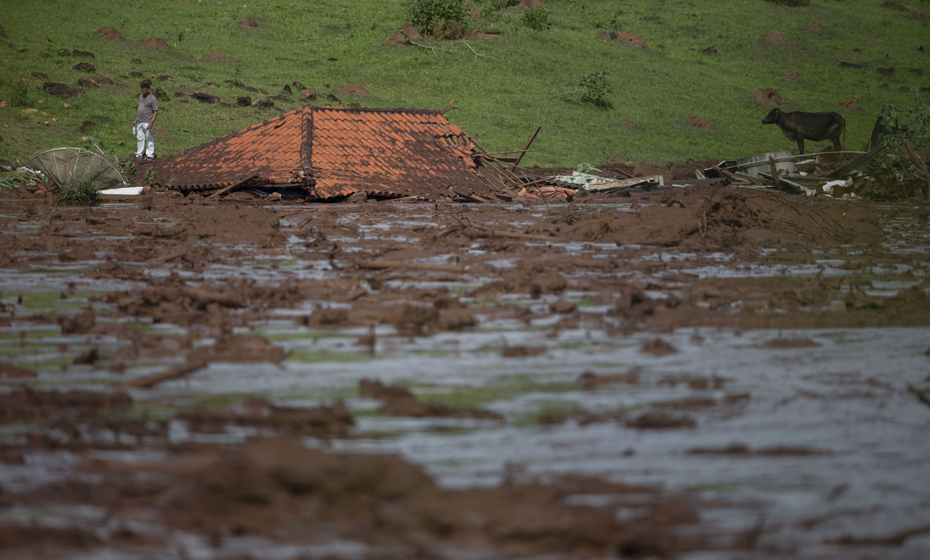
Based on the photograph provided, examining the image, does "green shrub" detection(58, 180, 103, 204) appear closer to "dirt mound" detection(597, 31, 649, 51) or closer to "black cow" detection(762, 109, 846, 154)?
"black cow" detection(762, 109, 846, 154)

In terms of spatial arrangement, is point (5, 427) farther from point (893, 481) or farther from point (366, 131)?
point (366, 131)

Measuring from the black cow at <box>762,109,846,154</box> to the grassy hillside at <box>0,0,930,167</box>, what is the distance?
109 inches

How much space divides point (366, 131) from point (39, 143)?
31.1 feet

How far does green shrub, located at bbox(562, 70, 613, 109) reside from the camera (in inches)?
1240

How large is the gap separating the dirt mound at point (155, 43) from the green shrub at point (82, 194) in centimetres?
1737

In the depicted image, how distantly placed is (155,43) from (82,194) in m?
18.1

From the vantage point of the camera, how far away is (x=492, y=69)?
110 ft

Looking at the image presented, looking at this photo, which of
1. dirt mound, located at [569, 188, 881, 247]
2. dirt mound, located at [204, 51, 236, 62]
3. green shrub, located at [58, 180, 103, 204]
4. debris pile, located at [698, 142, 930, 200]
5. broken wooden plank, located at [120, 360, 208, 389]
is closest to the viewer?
broken wooden plank, located at [120, 360, 208, 389]

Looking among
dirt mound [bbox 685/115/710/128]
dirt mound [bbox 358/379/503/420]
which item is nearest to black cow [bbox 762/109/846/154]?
dirt mound [bbox 685/115/710/128]

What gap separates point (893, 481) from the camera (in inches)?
108

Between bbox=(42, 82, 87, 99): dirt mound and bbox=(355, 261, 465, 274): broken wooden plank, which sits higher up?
bbox=(42, 82, 87, 99): dirt mound

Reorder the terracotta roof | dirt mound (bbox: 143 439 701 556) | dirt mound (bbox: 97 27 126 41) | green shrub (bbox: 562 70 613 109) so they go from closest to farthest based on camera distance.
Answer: dirt mound (bbox: 143 439 701 556), the terracotta roof, dirt mound (bbox: 97 27 126 41), green shrub (bbox: 562 70 613 109)

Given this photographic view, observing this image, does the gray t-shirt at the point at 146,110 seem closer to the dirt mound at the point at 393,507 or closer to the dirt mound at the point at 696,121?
the dirt mound at the point at 393,507

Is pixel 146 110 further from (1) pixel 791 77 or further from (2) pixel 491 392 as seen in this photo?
(1) pixel 791 77
